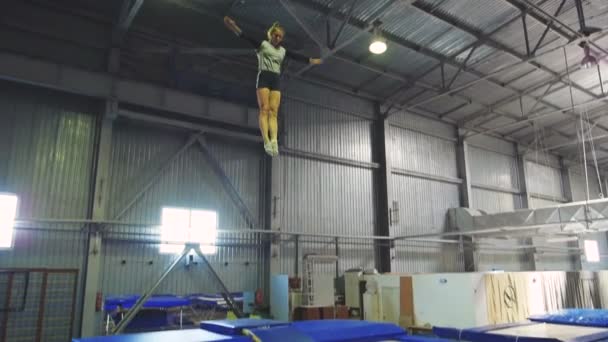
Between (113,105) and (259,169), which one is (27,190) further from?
(259,169)

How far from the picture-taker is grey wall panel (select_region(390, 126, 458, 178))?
52.1 ft

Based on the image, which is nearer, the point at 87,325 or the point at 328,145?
the point at 87,325

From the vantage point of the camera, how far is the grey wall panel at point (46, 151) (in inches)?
352

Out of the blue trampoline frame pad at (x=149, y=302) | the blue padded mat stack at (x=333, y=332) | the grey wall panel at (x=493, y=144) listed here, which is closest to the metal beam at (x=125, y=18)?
the blue trampoline frame pad at (x=149, y=302)

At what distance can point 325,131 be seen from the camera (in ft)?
46.2

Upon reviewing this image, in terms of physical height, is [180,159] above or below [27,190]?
above

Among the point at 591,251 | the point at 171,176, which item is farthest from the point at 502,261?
the point at 171,176

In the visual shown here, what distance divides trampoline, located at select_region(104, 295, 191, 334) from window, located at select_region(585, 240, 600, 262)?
20958 millimetres

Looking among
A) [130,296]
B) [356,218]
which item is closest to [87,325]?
[130,296]

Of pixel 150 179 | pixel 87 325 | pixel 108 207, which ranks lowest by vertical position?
pixel 87 325

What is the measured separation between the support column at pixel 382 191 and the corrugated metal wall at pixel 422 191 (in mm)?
298

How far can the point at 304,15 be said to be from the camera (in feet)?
36.2

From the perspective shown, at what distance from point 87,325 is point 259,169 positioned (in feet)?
19.5

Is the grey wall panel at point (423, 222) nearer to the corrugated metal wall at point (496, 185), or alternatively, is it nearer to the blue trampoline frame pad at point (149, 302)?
the corrugated metal wall at point (496, 185)
